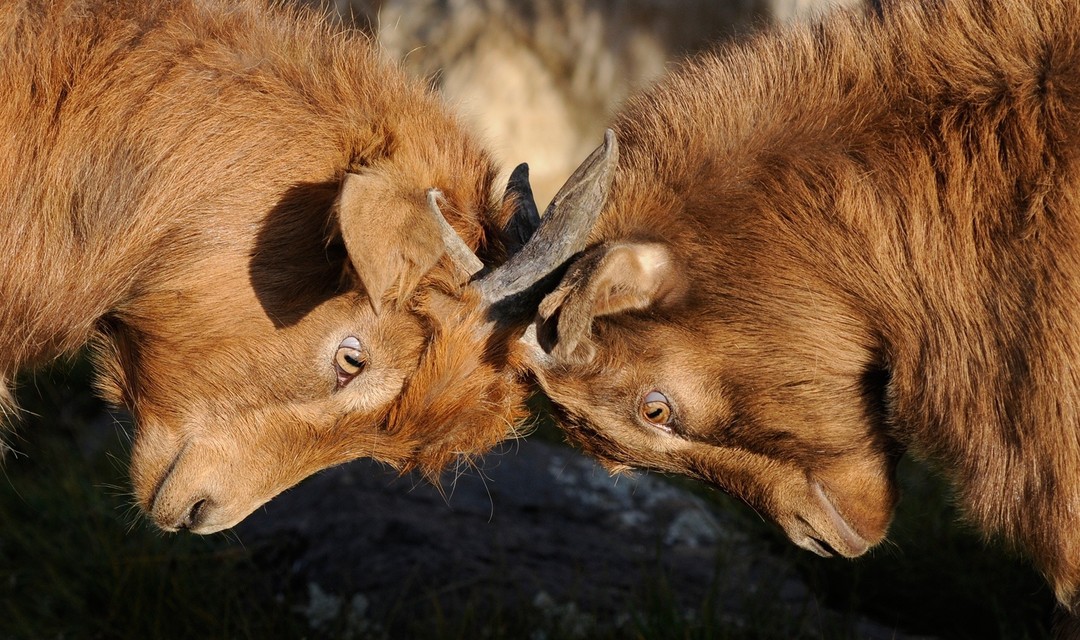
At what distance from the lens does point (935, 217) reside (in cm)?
361

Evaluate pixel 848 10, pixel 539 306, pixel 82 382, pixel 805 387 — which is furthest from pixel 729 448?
pixel 82 382

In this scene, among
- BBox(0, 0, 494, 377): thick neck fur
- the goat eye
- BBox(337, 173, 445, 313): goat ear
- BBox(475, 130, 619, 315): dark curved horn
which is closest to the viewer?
BBox(337, 173, 445, 313): goat ear

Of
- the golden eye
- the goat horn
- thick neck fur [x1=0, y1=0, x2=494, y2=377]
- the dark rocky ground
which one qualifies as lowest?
the dark rocky ground

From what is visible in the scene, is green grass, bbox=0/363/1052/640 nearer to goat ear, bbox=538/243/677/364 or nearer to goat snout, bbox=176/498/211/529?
goat snout, bbox=176/498/211/529

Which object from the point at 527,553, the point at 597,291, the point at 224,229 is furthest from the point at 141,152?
the point at 527,553

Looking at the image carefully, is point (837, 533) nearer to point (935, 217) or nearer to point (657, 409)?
point (657, 409)

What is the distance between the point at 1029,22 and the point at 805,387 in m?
1.29

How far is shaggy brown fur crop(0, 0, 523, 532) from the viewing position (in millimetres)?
3715

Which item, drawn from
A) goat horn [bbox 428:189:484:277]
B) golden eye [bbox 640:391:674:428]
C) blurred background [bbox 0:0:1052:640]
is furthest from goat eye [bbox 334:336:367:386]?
golden eye [bbox 640:391:674:428]

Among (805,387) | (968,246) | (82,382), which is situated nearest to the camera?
(968,246)

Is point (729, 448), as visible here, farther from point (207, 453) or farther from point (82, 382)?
point (82, 382)

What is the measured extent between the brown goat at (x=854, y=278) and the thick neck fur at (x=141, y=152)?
67 cm

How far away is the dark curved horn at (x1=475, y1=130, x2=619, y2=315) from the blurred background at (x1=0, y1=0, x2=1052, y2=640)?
0.85m

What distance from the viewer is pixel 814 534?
4105 mm
